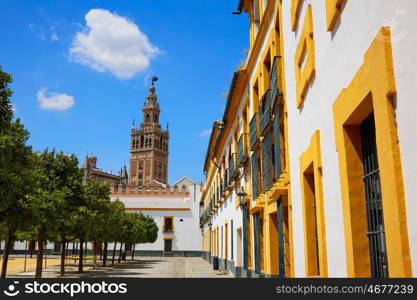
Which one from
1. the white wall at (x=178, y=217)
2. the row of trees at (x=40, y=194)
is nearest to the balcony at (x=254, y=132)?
the row of trees at (x=40, y=194)

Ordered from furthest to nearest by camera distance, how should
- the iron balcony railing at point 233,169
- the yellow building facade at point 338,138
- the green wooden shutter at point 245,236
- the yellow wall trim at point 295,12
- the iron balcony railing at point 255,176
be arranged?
1. the iron balcony railing at point 233,169
2. the green wooden shutter at point 245,236
3. the iron balcony railing at point 255,176
4. the yellow wall trim at point 295,12
5. the yellow building facade at point 338,138

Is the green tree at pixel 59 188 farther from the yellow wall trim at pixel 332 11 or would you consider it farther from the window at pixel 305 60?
the yellow wall trim at pixel 332 11

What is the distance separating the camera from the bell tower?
130750 millimetres

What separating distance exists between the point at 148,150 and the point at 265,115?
12396 cm

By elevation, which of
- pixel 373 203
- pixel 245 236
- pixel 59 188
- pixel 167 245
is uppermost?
pixel 59 188

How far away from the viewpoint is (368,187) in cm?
444

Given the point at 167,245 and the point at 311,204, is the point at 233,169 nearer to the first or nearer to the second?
the point at 311,204

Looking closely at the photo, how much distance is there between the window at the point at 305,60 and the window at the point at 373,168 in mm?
1305

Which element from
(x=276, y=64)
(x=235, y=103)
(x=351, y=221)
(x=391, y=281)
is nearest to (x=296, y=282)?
(x=391, y=281)

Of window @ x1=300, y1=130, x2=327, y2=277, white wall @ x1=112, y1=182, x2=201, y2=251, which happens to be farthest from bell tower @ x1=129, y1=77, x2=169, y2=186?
window @ x1=300, y1=130, x2=327, y2=277

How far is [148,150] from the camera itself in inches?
5202

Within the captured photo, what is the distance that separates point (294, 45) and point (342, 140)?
11.2ft

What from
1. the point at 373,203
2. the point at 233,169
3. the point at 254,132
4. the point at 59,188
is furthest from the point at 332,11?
the point at 59,188

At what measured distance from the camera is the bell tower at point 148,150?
131 metres
